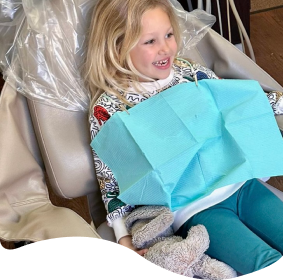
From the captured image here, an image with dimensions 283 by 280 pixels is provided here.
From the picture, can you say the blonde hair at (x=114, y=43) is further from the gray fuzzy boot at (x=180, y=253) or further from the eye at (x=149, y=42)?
the gray fuzzy boot at (x=180, y=253)

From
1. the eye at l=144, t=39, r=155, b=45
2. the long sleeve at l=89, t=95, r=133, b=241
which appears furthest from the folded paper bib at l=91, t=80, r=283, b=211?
the eye at l=144, t=39, r=155, b=45

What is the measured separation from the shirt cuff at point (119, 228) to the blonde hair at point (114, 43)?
28cm

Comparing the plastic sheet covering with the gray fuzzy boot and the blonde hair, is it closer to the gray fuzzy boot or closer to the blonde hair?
the blonde hair

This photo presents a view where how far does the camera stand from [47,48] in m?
1.17

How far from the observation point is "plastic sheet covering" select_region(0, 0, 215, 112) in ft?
3.78

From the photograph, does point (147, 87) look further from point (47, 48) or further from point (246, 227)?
point (246, 227)

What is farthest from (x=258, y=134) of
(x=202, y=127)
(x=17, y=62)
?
(x=17, y=62)

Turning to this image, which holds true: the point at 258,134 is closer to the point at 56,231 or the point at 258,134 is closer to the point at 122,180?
the point at 122,180

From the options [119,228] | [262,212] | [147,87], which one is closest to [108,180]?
[119,228]

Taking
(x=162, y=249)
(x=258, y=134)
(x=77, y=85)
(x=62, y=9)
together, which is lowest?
(x=162, y=249)

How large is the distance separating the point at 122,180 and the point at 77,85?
278mm

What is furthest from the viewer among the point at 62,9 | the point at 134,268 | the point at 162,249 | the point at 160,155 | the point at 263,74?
the point at 263,74

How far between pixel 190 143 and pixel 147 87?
20 centimetres

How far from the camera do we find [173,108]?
1118 millimetres
